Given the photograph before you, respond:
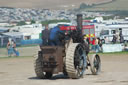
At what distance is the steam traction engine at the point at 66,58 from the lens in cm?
1346

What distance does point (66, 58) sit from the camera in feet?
44.0

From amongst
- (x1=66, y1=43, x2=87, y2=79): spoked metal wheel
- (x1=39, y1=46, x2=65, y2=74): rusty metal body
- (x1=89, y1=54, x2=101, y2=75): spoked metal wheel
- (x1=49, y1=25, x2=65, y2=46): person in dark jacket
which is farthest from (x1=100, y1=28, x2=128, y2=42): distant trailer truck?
(x1=39, y1=46, x2=65, y2=74): rusty metal body

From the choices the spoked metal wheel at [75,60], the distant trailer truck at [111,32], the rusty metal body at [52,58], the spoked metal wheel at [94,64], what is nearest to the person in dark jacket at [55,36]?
the rusty metal body at [52,58]

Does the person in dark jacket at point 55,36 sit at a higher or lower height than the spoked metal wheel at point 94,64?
higher

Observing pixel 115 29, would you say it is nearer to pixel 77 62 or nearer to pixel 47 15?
pixel 77 62

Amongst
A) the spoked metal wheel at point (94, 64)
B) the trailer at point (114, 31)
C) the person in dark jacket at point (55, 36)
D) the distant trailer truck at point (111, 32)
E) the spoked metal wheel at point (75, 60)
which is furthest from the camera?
the trailer at point (114, 31)

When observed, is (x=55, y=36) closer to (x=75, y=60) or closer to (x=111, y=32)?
(x=75, y=60)

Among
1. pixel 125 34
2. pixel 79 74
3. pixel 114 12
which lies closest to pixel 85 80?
pixel 79 74

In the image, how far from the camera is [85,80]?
13.4 m

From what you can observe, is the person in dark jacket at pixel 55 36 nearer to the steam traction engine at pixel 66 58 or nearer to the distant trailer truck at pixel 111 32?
the steam traction engine at pixel 66 58

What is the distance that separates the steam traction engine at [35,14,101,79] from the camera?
1346cm

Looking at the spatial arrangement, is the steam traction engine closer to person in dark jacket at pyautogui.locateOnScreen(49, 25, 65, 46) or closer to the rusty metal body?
the rusty metal body

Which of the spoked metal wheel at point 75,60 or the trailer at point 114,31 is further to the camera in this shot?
the trailer at point 114,31

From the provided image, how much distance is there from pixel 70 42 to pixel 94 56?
175 cm
